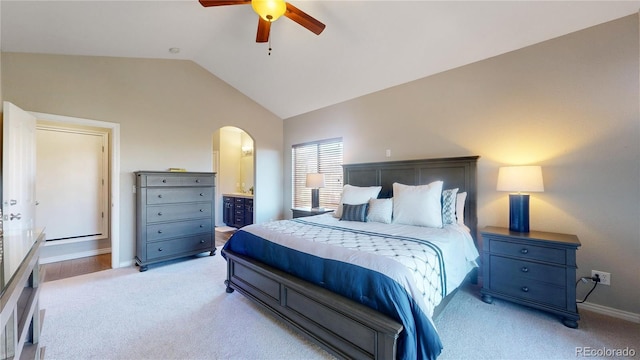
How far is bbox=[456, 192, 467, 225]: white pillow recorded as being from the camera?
2.87 m

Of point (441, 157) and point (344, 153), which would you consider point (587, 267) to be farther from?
point (344, 153)

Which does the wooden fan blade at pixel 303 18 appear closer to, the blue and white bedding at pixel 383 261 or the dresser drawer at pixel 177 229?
the blue and white bedding at pixel 383 261

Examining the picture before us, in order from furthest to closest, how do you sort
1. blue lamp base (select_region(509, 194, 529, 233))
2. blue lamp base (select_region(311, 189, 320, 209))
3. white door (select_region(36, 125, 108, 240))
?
blue lamp base (select_region(311, 189, 320, 209)) < white door (select_region(36, 125, 108, 240)) < blue lamp base (select_region(509, 194, 529, 233))

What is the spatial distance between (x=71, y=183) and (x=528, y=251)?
633cm

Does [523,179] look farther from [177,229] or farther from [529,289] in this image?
[177,229]

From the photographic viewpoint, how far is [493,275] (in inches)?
97.1

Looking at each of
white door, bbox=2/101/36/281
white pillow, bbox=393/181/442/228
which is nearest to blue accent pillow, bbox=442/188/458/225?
white pillow, bbox=393/181/442/228

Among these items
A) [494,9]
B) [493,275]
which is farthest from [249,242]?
[494,9]

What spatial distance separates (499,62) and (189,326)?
414 centimetres

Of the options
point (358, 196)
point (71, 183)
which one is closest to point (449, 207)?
point (358, 196)

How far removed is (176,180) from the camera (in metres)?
3.71

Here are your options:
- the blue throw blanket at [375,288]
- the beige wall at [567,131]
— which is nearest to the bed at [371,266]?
the blue throw blanket at [375,288]

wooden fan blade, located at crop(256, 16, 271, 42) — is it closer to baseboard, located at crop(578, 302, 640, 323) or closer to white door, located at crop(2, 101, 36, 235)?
white door, located at crop(2, 101, 36, 235)

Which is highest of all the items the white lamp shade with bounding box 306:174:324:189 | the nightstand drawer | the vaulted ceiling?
the vaulted ceiling
